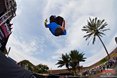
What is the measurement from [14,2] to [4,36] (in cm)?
917

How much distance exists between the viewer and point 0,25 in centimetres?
4762

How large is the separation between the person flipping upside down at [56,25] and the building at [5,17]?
122 ft

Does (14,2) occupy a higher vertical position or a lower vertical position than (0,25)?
higher

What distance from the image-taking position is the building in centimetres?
4900

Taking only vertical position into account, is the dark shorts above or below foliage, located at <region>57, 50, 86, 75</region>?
below

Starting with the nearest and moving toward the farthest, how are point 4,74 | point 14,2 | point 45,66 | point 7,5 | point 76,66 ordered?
point 4,74 → point 7,5 → point 14,2 → point 76,66 → point 45,66

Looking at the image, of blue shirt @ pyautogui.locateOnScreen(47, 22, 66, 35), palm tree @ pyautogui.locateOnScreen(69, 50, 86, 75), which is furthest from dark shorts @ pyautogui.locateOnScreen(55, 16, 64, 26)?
palm tree @ pyautogui.locateOnScreen(69, 50, 86, 75)

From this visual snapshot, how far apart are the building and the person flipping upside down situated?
37118 millimetres

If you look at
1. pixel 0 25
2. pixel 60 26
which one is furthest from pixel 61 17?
pixel 0 25

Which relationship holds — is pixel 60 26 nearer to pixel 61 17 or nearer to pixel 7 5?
pixel 61 17

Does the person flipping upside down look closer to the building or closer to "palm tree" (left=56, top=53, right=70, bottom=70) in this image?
the building

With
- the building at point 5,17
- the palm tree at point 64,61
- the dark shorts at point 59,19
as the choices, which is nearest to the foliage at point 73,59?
the palm tree at point 64,61

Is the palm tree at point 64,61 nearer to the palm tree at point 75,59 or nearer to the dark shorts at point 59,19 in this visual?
the palm tree at point 75,59

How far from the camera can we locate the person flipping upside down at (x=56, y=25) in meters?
10.9
